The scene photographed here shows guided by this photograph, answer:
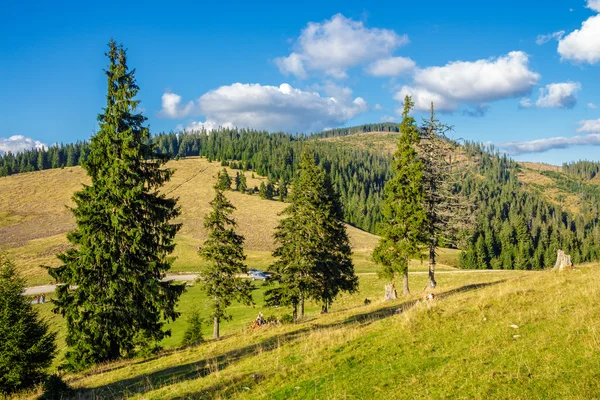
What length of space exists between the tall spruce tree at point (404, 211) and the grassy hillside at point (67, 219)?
40.4 metres

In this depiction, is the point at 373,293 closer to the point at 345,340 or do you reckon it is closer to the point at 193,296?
the point at 193,296

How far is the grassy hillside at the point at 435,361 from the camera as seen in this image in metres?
6.81

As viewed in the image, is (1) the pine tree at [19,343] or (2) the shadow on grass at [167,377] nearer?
(2) the shadow on grass at [167,377]

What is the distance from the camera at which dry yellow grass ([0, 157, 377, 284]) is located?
7625cm

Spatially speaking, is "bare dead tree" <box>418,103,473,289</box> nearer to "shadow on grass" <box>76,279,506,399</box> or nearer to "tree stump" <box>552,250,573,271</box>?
"tree stump" <box>552,250,573,271</box>

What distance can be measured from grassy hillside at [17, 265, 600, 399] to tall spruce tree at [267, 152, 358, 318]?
14.4 metres

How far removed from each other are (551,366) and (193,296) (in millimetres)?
50112

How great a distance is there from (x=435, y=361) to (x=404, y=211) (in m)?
19.7

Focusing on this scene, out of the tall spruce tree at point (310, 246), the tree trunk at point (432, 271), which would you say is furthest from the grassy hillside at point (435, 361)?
the tall spruce tree at point (310, 246)

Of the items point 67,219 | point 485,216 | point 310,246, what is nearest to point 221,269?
point 310,246

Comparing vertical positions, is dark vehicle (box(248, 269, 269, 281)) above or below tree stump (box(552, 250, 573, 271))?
below

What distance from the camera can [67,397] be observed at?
10820mm

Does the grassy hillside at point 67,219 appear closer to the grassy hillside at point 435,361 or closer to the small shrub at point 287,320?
the small shrub at point 287,320

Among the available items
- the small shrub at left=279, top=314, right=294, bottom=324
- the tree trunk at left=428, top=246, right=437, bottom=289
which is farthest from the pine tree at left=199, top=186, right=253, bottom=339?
the tree trunk at left=428, top=246, right=437, bottom=289
